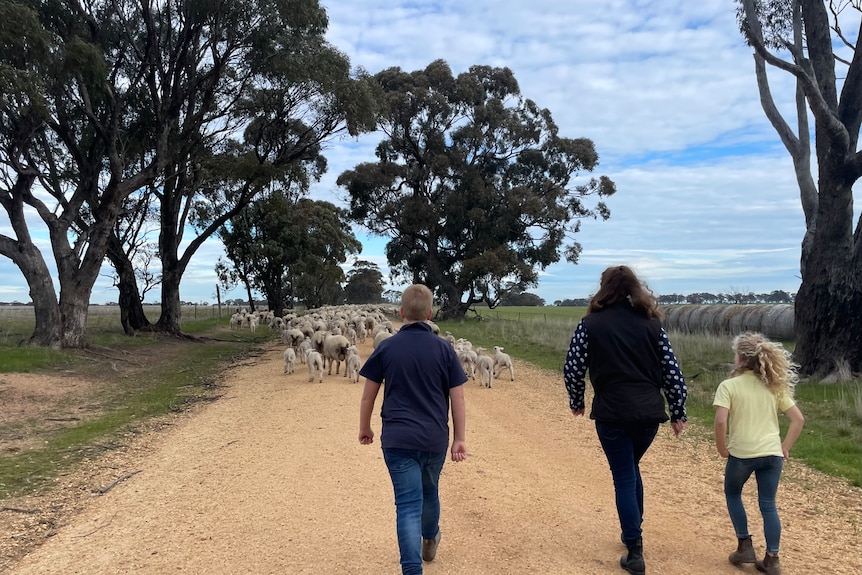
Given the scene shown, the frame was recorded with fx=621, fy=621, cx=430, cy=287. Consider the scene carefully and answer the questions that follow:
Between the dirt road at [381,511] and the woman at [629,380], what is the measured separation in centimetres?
55

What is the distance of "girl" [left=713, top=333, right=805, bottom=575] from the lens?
4.42 m

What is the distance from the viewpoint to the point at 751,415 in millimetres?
4473

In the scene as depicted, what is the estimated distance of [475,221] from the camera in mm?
43094

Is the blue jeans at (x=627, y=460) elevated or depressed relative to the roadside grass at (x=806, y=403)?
elevated

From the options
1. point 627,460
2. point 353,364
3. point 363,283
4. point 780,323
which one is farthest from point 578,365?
point 363,283

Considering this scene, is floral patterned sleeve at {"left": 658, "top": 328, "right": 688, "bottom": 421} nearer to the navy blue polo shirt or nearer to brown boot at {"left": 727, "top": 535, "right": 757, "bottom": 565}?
brown boot at {"left": 727, "top": 535, "right": 757, "bottom": 565}

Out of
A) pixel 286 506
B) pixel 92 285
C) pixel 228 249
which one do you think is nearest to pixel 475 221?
pixel 228 249

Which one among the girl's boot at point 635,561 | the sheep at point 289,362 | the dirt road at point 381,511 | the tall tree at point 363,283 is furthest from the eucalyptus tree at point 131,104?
the tall tree at point 363,283

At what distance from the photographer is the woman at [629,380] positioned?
4285 mm

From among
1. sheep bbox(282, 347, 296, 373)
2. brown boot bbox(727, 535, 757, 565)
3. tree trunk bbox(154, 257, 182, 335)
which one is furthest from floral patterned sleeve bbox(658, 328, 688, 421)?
tree trunk bbox(154, 257, 182, 335)

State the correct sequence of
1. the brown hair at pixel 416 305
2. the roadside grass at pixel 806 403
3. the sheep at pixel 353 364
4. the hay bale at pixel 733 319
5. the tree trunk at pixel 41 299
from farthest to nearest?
the hay bale at pixel 733 319, the tree trunk at pixel 41 299, the sheep at pixel 353 364, the roadside grass at pixel 806 403, the brown hair at pixel 416 305

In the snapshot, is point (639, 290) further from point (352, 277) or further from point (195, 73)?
point (352, 277)

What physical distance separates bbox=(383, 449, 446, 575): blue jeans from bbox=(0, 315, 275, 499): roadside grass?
5048 millimetres

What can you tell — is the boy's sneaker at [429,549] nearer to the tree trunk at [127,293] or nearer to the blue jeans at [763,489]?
the blue jeans at [763,489]
